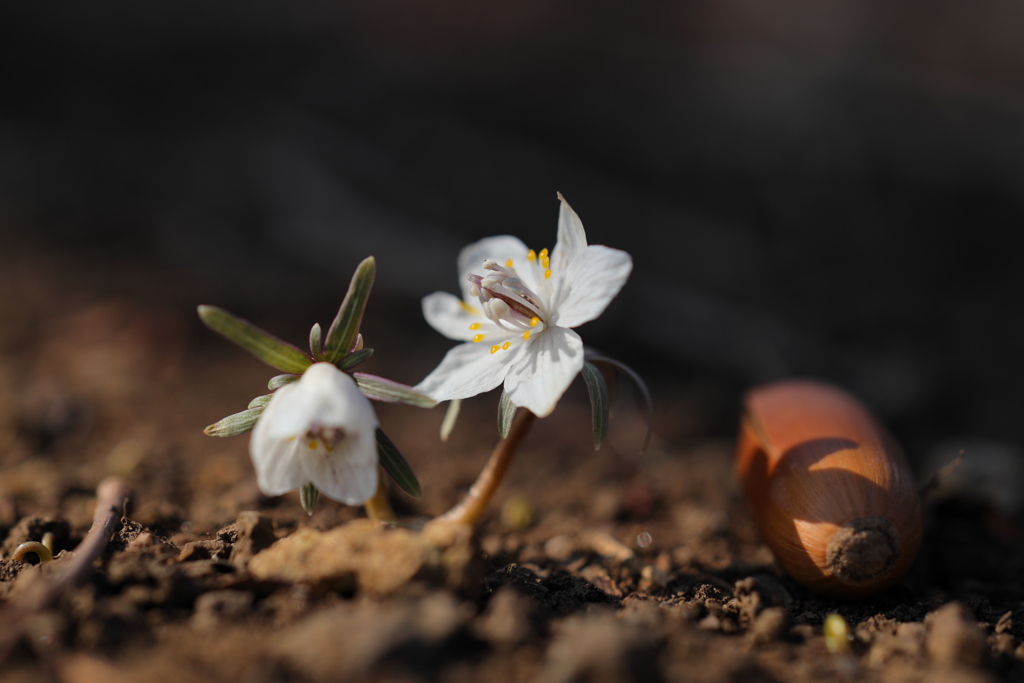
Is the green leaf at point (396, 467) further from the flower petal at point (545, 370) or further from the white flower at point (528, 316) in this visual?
the flower petal at point (545, 370)

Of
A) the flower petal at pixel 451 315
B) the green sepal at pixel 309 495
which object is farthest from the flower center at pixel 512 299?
the green sepal at pixel 309 495

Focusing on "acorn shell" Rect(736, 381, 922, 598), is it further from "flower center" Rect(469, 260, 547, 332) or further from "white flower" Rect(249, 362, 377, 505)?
"white flower" Rect(249, 362, 377, 505)

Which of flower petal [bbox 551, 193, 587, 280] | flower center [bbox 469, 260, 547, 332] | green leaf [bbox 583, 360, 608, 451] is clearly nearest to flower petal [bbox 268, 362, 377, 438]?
flower center [bbox 469, 260, 547, 332]

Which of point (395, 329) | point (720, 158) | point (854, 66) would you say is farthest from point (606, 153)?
point (395, 329)

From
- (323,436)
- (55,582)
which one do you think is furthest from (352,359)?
(55,582)

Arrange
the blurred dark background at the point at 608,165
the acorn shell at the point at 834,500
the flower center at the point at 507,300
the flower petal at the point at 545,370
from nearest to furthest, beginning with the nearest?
the flower petal at the point at 545,370 → the acorn shell at the point at 834,500 → the flower center at the point at 507,300 → the blurred dark background at the point at 608,165

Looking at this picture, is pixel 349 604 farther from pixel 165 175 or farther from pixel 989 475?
pixel 165 175
